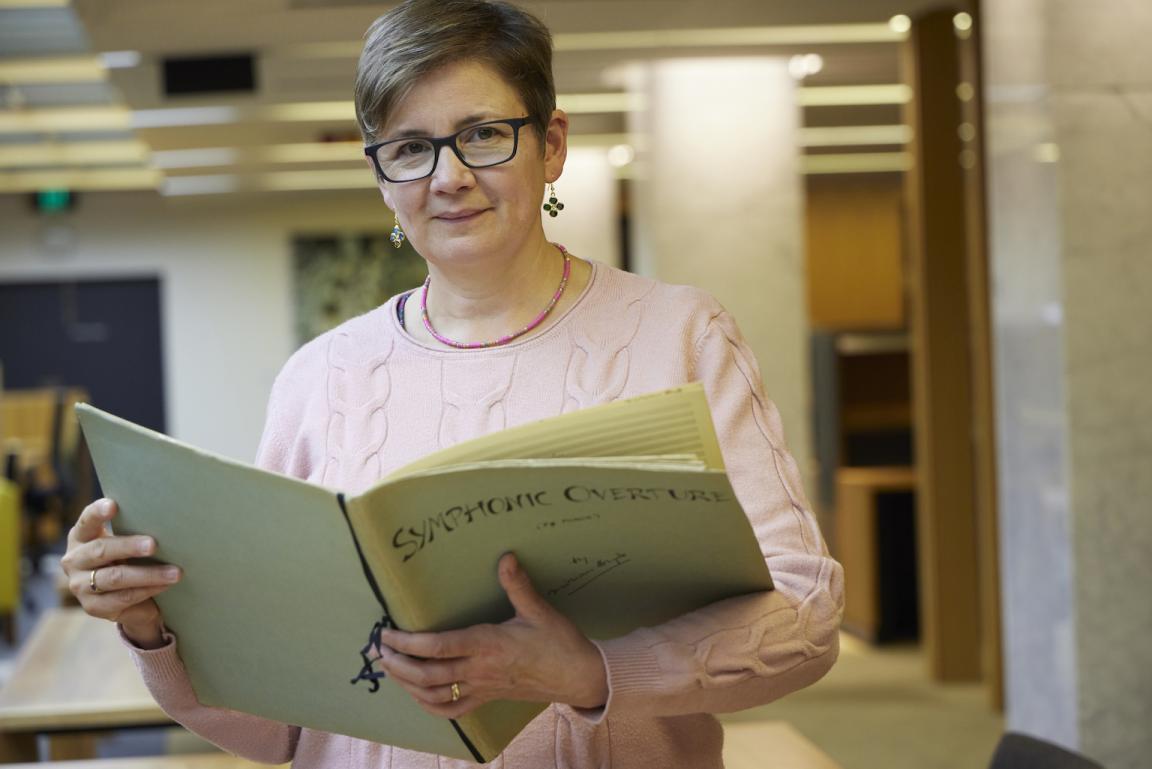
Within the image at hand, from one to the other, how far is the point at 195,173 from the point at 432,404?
10.2m

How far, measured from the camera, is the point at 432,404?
1.52 metres

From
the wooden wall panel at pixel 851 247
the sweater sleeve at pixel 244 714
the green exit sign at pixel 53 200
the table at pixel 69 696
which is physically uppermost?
the green exit sign at pixel 53 200

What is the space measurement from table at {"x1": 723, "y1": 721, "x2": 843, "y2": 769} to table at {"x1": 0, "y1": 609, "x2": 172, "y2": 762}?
4.40 ft

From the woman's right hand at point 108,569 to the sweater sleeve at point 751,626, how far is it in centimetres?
41

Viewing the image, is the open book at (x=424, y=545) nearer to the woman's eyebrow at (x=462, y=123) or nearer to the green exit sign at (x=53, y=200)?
the woman's eyebrow at (x=462, y=123)

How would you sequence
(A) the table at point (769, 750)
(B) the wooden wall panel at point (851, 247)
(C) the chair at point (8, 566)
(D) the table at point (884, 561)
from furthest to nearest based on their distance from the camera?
(B) the wooden wall panel at point (851, 247), (C) the chair at point (8, 566), (D) the table at point (884, 561), (A) the table at point (769, 750)

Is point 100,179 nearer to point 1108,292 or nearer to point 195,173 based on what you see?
point 195,173

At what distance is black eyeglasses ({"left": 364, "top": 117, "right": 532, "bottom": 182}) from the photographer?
1.43 meters

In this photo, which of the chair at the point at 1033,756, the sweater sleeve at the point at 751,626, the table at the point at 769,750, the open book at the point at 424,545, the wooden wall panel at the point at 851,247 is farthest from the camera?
the wooden wall panel at the point at 851,247

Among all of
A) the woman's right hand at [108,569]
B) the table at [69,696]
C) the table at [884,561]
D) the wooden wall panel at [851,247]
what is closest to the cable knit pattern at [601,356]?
the woman's right hand at [108,569]

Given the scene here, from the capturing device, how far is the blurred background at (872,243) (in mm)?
3783

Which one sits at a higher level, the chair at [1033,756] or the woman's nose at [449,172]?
the woman's nose at [449,172]

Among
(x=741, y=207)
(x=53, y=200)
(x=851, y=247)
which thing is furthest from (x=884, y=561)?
(x=53, y=200)

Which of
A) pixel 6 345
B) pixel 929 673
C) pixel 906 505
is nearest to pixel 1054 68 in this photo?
pixel 929 673
